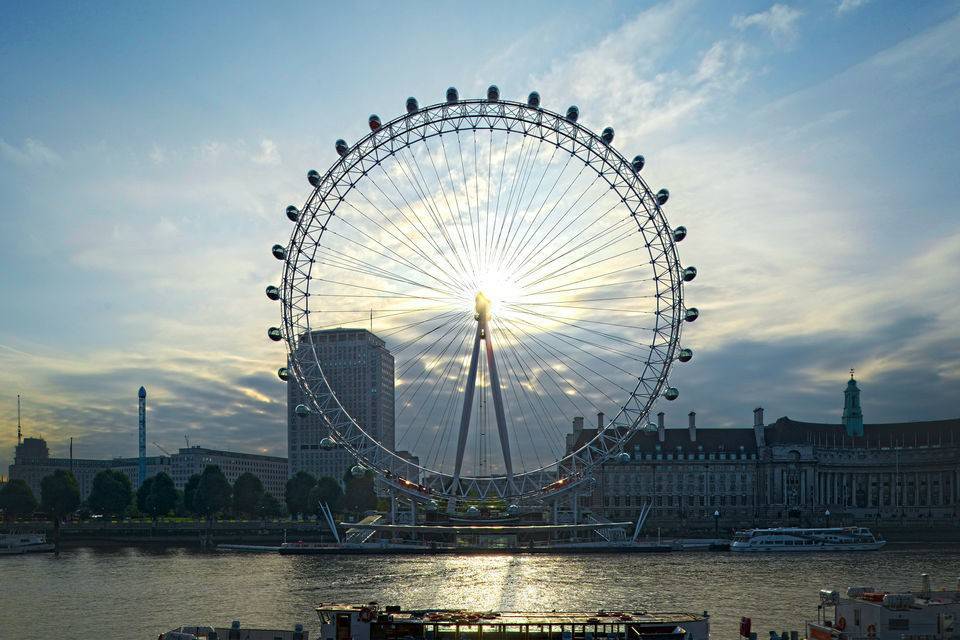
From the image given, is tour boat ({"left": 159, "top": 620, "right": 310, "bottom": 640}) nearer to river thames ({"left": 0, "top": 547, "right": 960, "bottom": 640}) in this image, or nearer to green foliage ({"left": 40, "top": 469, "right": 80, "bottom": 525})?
river thames ({"left": 0, "top": 547, "right": 960, "bottom": 640})

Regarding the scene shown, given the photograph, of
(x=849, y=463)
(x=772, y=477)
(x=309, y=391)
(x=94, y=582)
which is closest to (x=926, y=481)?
(x=849, y=463)

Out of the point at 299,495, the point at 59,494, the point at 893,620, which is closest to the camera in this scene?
the point at 893,620

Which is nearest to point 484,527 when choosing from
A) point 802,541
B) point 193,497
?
point 802,541

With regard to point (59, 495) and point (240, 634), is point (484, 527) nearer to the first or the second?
point (59, 495)

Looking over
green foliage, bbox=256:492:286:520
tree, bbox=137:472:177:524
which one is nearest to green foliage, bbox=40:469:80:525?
tree, bbox=137:472:177:524

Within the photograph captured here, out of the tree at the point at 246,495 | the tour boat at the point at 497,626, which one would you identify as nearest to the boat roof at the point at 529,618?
the tour boat at the point at 497,626

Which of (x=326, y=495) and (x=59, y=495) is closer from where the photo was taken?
(x=59, y=495)

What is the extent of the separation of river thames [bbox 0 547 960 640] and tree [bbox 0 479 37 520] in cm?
5276

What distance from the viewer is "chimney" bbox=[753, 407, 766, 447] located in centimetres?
18325

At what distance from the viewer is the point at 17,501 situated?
16988 cm

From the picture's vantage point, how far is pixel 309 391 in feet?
332

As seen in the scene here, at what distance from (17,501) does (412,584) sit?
116199mm

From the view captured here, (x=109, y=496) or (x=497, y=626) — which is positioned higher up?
(x=497, y=626)

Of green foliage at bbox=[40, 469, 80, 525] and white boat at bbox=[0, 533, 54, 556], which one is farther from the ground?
green foliage at bbox=[40, 469, 80, 525]
